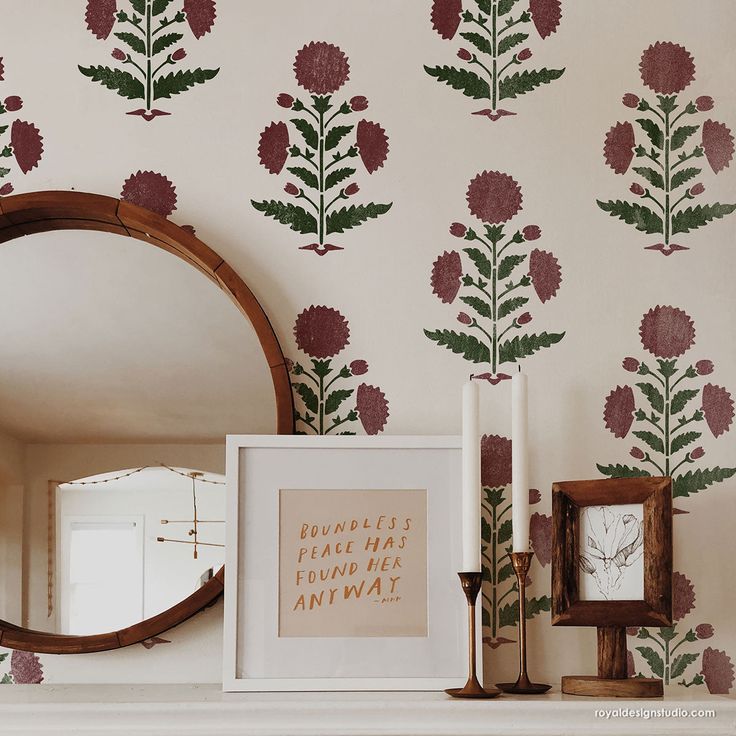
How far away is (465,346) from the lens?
5.08ft

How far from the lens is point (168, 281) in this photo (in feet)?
5.05

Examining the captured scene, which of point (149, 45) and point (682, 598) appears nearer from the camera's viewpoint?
point (682, 598)

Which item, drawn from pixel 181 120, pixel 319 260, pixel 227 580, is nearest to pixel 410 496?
pixel 227 580

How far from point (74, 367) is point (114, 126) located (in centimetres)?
40

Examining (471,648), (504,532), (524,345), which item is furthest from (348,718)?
(524,345)

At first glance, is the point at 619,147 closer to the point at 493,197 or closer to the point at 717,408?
the point at 493,197

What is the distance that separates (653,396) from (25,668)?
1069 mm

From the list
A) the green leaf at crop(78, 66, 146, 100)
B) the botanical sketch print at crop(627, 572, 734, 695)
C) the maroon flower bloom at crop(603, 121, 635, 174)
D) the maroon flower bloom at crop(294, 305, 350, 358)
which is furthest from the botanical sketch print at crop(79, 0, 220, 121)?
the botanical sketch print at crop(627, 572, 734, 695)

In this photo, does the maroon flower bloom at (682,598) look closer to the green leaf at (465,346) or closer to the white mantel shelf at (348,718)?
the white mantel shelf at (348,718)

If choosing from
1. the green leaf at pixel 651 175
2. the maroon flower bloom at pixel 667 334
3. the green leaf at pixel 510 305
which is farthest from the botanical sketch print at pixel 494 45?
the maroon flower bloom at pixel 667 334

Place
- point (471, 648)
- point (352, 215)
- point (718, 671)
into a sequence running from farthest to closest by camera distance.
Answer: point (352, 215), point (718, 671), point (471, 648)

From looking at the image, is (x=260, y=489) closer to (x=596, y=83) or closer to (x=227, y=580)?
(x=227, y=580)

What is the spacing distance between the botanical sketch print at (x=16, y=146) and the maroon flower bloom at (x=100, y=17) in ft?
0.60

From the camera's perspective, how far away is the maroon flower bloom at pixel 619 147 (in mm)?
1595
